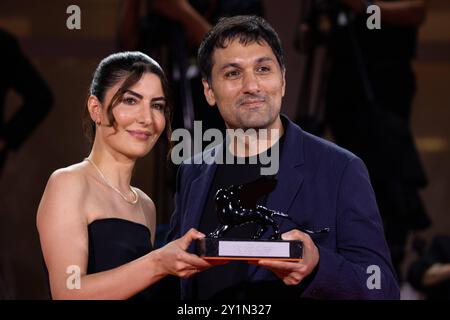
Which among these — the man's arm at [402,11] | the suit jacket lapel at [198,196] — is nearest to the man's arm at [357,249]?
the suit jacket lapel at [198,196]

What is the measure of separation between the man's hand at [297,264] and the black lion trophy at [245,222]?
12 millimetres

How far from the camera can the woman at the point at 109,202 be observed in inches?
67.2

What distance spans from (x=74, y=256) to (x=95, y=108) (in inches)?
15.3

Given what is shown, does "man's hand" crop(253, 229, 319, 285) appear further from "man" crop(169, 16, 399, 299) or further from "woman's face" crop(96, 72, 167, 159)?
"woman's face" crop(96, 72, 167, 159)

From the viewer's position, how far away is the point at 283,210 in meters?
1.78

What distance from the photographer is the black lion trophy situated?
4.99 feet

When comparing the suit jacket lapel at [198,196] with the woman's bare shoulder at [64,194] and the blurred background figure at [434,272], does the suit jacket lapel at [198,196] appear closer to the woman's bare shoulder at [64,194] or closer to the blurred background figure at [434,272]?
the woman's bare shoulder at [64,194]

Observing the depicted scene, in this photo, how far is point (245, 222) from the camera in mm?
1643

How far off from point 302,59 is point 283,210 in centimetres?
216

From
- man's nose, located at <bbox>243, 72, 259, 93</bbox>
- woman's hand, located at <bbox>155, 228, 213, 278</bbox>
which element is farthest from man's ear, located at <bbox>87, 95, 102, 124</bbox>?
woman's hand, located at <bbox>155, 228, 213, 278</bbox>

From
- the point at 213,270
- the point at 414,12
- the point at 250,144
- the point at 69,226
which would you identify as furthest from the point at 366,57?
the point at 69,226

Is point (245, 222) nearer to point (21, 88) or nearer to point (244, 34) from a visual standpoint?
point (244, 34)

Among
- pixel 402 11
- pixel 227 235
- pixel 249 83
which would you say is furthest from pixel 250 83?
pixel 402 11
